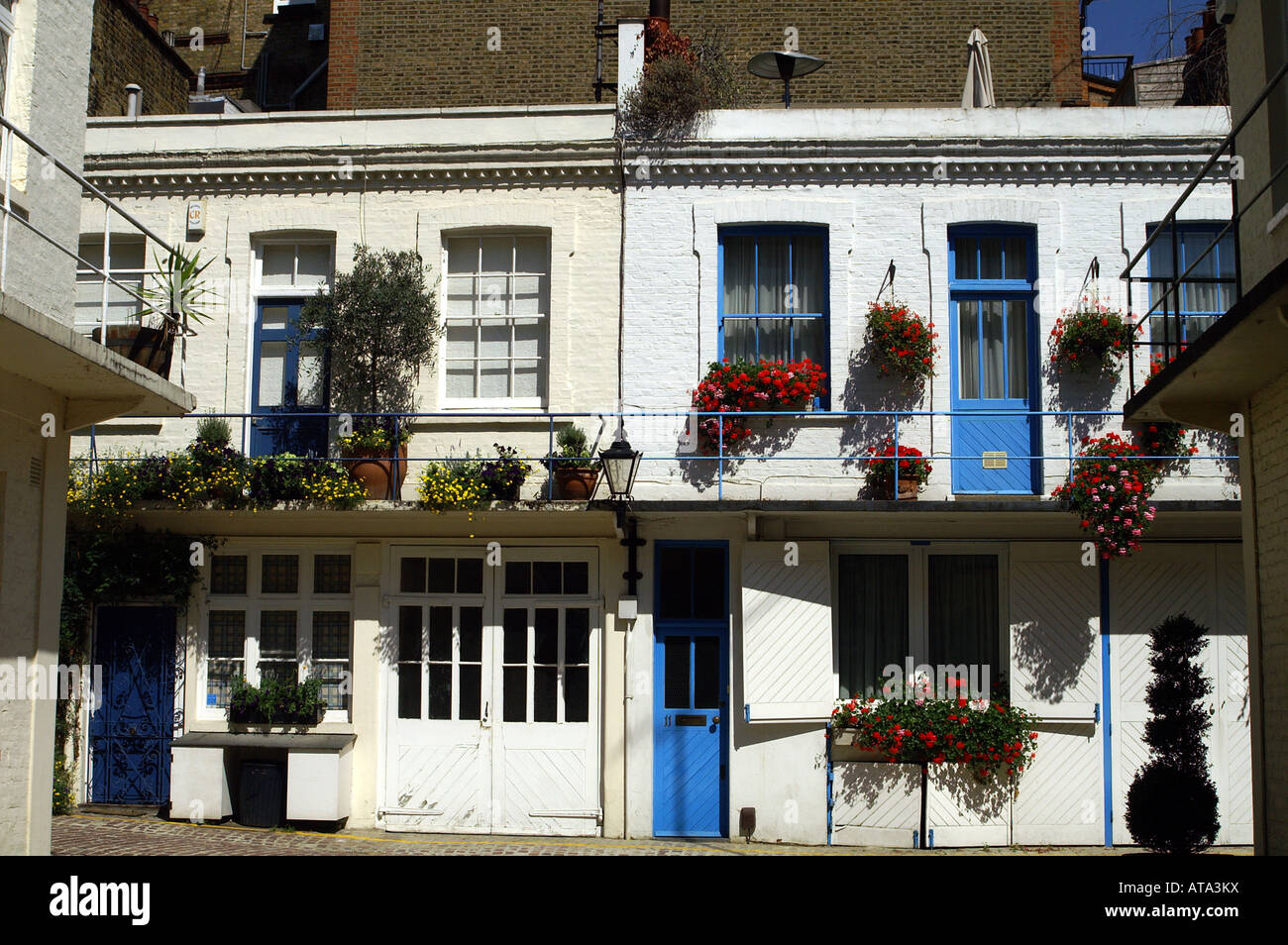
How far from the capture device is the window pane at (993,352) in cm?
1318

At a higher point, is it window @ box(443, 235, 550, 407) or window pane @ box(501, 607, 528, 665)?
window @ box(443, 235, 550, 407)

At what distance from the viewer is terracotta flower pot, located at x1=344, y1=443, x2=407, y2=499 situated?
12633mm

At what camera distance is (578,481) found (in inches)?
492

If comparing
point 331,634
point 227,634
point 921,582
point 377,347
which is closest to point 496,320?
point 377,347

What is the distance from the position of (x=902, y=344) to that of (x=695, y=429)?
7.58 feet

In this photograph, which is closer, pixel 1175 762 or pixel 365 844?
pixel 1175 762

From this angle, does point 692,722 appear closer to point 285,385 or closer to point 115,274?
point 285,385

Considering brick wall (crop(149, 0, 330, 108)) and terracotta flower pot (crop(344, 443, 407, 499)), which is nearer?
terracotta flower pot (crop(344, 443, 407, 499))

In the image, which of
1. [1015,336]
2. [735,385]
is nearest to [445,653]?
[735,385]

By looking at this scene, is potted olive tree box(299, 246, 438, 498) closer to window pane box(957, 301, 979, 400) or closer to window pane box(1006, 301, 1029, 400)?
window pane box(957, 301, 979, 400)

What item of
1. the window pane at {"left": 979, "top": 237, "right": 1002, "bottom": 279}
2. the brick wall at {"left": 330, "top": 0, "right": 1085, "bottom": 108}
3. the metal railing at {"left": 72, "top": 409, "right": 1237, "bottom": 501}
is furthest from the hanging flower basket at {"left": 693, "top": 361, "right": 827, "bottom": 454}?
the brick wall at {"left": 330, "top": 0, "right": 1085, "bottom": 108}

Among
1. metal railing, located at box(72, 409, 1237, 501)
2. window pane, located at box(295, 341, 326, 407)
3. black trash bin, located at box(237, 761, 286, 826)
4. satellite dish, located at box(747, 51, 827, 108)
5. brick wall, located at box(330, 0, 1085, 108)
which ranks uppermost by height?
brick wall, located at box(330, 0, 1085, 108)

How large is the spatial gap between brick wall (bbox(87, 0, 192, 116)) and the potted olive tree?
17.9ft

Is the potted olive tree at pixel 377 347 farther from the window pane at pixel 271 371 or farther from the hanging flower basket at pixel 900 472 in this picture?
the hanging flower basket at pixel 900 472
